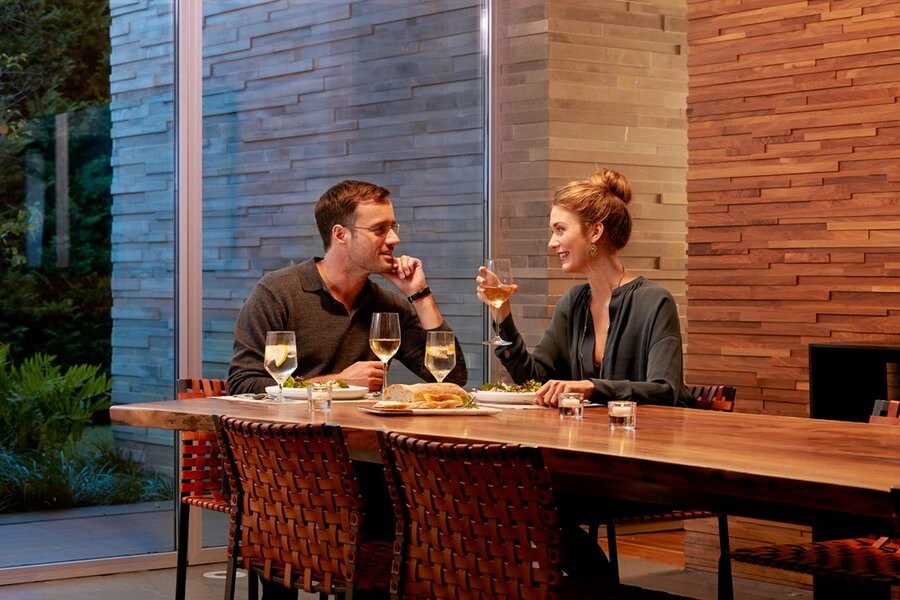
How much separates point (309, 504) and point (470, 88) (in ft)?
12.6

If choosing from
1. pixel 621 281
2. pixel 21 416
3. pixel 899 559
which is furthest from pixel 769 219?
pixel 21 416

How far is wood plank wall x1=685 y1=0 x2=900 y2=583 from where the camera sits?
4.77 meters

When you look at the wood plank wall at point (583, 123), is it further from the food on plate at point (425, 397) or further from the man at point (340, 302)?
the food on plate at point (425, 397)

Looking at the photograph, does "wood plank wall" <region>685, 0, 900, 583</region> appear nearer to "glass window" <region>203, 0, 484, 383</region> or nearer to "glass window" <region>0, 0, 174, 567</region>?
"glass window" <region>203, 0, 484, 383</region>

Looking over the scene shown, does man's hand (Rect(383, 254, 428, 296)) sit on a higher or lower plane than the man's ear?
lower

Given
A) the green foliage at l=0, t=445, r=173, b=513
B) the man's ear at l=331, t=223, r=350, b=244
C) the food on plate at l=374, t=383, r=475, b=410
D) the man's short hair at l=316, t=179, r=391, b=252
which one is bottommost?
the green foliage at l=0, t=445, r=173, b=513

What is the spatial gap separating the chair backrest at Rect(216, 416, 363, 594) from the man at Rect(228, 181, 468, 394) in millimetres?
1032

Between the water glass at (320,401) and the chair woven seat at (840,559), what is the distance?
1037mm

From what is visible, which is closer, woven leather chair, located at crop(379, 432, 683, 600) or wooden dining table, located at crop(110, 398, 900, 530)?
wooden dining table, located at crop(110, 398, 900, 530)

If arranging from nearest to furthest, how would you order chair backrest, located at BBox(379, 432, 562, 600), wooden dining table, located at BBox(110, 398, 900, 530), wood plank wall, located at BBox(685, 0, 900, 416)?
wooden dining table, located at BBox(110, 398, 900, 530) → chair backrest, located at BBox(379, 432, 562, 600) → wood plank wall, located at BBox(685, 0, 900, 416)

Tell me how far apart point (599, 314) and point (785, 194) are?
4.48ft

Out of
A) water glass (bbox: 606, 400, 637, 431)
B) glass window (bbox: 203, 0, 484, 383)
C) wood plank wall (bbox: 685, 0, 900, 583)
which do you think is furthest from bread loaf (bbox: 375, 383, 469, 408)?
glass window (bbox: 203, 0, 484, 383)

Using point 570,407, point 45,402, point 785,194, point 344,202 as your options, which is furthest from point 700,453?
point 45,402

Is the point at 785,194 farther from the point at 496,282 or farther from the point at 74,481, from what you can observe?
the point at 74,481
